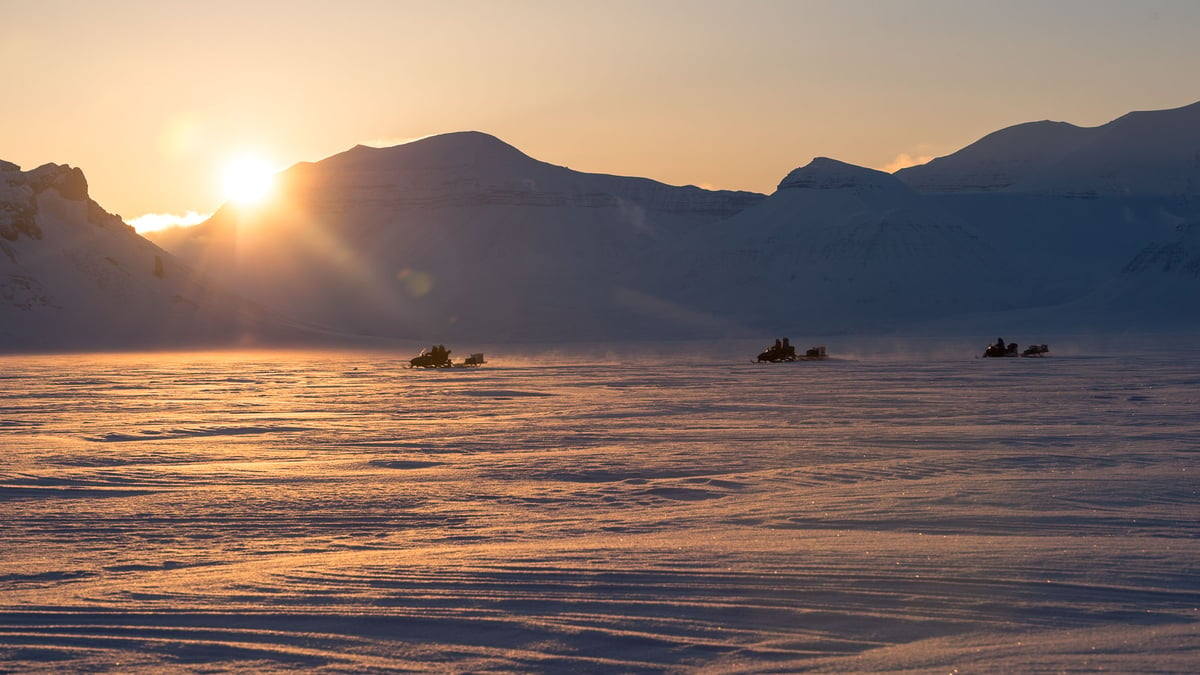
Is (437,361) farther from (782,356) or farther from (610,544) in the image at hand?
(610,544)

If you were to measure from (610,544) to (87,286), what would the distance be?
12848cm

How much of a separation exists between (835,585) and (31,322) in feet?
402

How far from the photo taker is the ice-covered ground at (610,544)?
8.59 m

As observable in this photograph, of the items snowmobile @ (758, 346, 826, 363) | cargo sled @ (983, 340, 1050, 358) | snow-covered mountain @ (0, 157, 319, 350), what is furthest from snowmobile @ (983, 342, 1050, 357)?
snow-covered mountain @ (0, 157, 319, 350)

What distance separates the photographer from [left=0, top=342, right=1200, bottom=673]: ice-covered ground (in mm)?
8586

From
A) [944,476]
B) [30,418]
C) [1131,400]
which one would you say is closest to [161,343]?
[30,418]

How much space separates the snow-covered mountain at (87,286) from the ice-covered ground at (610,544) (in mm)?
97779

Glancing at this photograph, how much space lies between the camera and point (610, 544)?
12.0 meters

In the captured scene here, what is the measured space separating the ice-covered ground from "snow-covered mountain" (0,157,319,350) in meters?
97.8

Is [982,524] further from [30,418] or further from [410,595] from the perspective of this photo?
[30,418]

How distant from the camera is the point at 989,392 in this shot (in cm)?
3447

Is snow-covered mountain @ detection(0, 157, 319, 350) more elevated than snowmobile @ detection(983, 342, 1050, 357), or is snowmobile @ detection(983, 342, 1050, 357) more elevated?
snow-covered mountain @ detection(0, 157, 319, 350)

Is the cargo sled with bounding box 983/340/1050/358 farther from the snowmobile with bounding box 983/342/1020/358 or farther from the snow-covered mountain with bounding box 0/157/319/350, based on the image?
the snow-covered mountain with bounding box 0/157/319/350

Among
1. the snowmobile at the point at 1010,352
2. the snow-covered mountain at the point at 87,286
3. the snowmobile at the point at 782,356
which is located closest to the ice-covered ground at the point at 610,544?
the snowmobile at the point at 782,356
